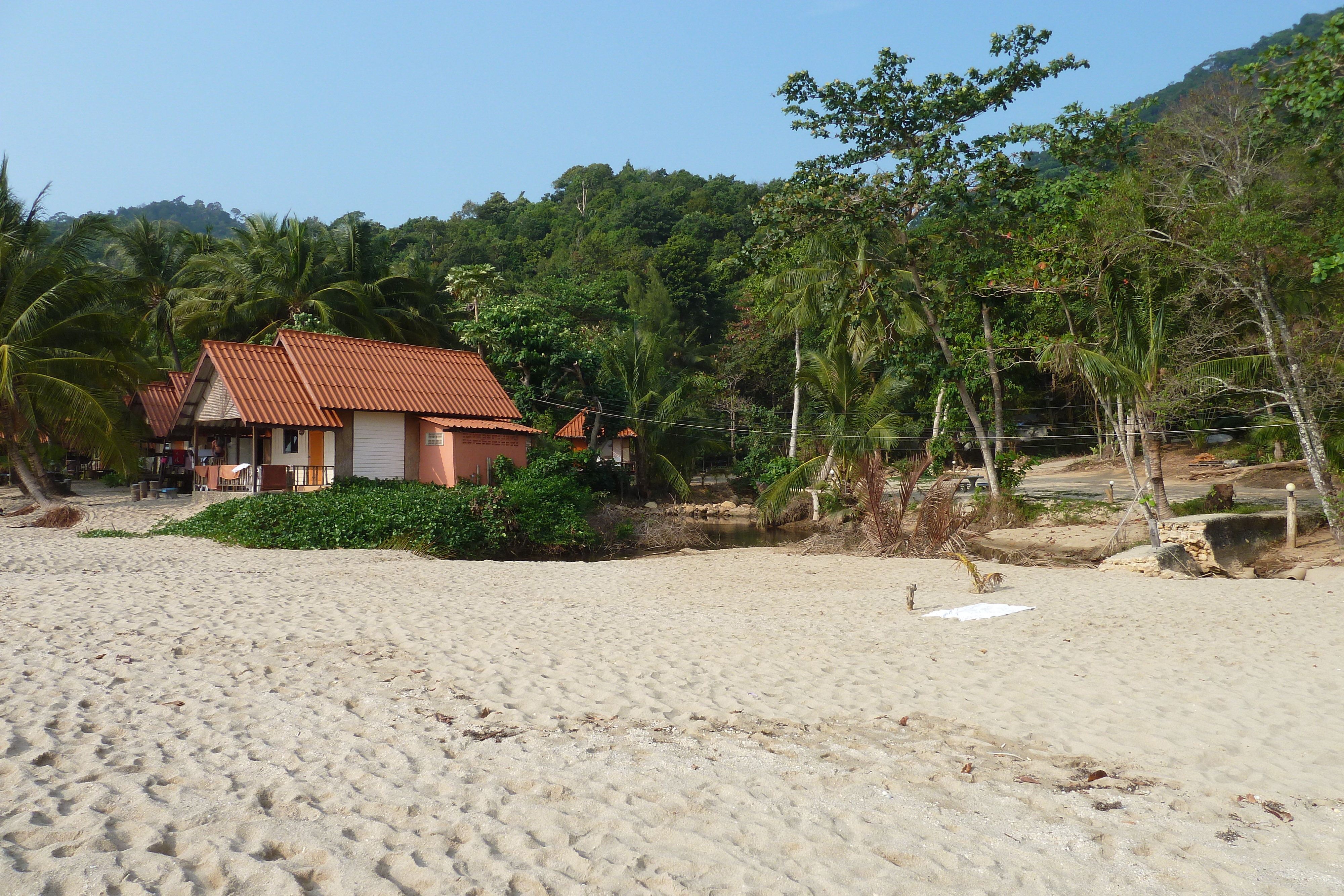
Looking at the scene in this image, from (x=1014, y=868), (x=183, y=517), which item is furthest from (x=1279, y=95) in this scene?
(x=183, y=517)

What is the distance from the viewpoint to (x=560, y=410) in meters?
29.3

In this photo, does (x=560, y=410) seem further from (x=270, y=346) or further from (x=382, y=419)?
(x=270, y=346)

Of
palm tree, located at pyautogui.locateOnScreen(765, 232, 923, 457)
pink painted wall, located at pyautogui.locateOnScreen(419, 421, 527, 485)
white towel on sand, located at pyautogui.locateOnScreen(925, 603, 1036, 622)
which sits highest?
palm tree, located at pyautogui.locateOnScreen(765, 232, 923, 457)

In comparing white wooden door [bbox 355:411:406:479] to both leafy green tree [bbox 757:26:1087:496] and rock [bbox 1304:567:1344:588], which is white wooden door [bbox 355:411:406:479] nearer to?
leafy green tree [bbox 757:26:1087:496]

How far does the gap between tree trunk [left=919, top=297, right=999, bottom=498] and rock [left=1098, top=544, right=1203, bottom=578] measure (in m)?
6.69

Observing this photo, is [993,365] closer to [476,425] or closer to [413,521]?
[476,425]

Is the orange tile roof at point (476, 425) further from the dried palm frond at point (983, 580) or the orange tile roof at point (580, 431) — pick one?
the dried palm frond at point (983, 580)

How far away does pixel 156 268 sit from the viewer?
1218 inches

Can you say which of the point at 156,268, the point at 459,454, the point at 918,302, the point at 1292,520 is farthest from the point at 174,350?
the point at 1292,520

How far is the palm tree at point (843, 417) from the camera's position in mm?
21281

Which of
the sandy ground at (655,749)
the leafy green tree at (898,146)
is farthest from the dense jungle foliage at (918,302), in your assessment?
the sandy ground at (655,749)

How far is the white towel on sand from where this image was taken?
30.3 ft

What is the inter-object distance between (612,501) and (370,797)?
79.1 feet

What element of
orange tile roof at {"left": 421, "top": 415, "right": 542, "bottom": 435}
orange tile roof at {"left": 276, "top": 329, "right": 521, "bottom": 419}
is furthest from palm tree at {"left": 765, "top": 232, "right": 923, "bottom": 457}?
orange tile roof at {"left": 276, "top": 329, "right": 521, "bottom": 419}
